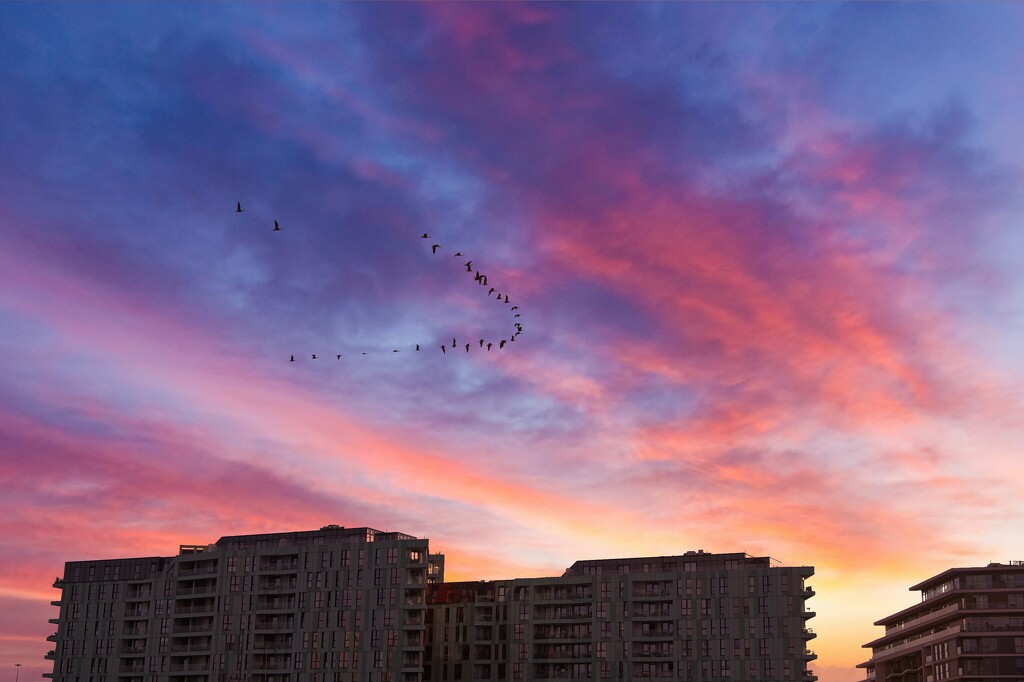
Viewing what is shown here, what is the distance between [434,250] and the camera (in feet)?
311

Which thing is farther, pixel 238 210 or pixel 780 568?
pixel 780 568

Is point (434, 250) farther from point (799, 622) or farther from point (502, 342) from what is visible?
point (799, 622)

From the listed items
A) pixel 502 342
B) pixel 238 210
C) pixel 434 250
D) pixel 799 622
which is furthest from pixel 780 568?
pixel 238 210

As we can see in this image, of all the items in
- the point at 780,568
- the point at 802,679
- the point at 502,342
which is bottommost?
the point at 802,679

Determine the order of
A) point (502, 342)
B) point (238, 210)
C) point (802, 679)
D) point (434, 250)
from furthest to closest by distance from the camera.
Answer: point (802, 679)
point (502, 342)
point (434, 250)
point (238, 210)

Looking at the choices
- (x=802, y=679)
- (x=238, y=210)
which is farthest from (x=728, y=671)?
(x=238, y=210)

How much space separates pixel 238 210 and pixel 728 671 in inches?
5605

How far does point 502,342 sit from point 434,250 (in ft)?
79.1

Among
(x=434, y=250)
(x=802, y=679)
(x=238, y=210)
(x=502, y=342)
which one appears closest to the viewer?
(x=238, y=210)

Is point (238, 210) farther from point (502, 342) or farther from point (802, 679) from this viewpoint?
point (802, 679)

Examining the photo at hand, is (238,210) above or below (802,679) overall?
above

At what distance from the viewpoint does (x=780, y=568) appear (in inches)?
7864

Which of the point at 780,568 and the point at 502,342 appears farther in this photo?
the point at 780,568

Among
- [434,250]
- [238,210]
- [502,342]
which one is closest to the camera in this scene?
[238,210]
